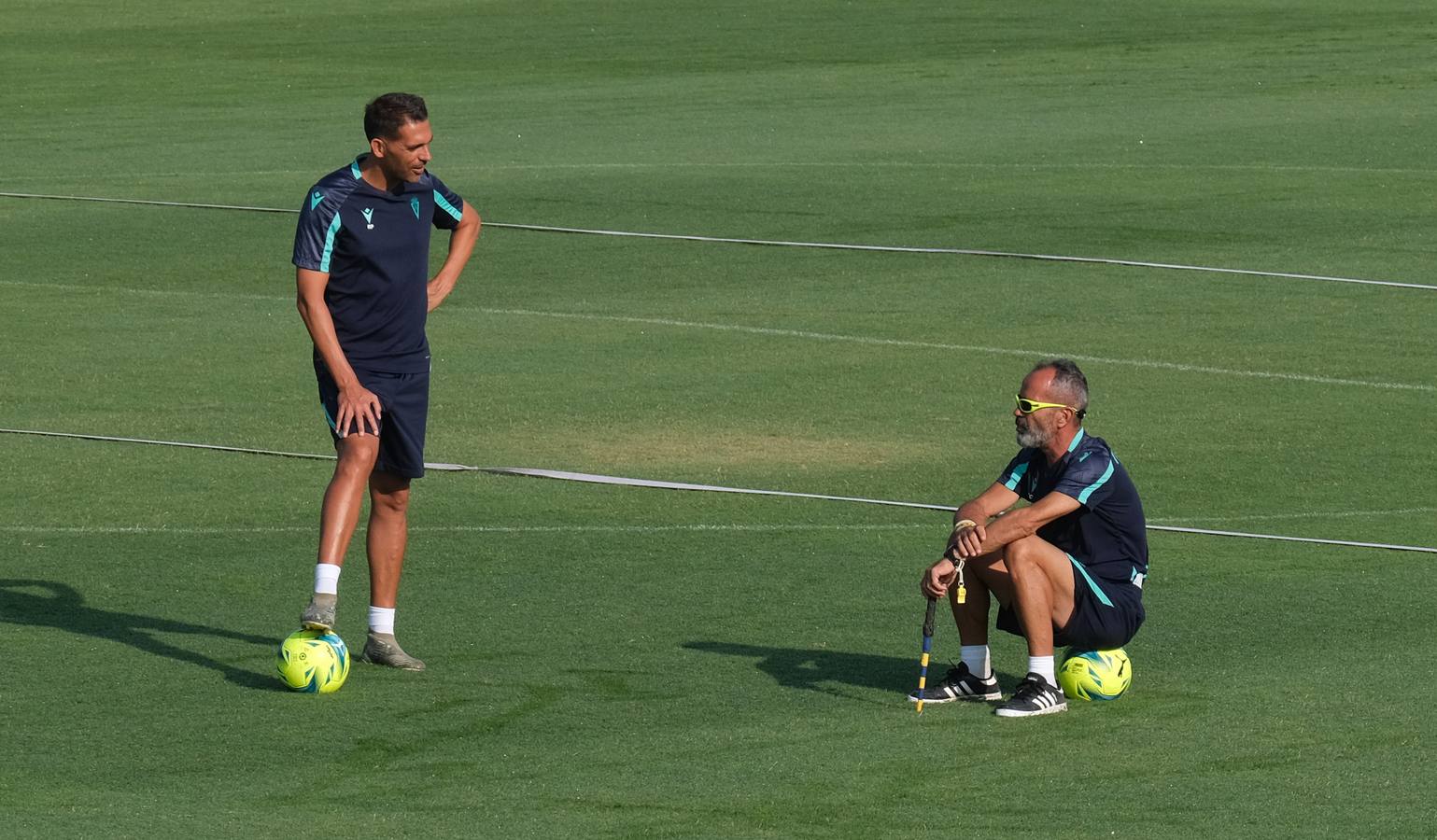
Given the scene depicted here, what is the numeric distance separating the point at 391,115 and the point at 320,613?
1.86m

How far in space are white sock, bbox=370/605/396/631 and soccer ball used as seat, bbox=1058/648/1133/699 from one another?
260 cm

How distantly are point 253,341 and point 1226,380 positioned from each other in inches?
274

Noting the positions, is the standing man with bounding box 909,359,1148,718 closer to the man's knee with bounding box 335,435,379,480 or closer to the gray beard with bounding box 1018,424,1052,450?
the gray beard with bounding box 1018,424,1052,450

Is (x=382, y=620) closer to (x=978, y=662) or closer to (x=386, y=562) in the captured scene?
(x=386, y=562)

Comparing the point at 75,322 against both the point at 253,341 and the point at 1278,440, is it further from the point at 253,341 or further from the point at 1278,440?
the point at 1278,440

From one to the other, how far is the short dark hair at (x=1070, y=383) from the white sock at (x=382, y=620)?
268cm

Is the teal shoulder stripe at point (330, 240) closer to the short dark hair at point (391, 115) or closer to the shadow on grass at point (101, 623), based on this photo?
the short dark hair at point (391, 115)

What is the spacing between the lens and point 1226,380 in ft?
53.8

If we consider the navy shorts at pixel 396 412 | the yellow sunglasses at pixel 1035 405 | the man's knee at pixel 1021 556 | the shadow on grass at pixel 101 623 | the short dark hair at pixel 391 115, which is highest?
the short dark hair at pixel 391 115

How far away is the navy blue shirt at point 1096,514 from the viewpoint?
8.92 metres

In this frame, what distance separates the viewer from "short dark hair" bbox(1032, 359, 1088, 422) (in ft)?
29.0

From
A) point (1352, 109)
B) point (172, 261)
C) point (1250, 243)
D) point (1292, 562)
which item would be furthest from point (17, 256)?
point (1352, 109)

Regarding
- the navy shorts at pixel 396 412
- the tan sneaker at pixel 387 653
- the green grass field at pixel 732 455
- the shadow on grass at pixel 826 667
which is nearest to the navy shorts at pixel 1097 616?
the green grass field at pixel 732 455

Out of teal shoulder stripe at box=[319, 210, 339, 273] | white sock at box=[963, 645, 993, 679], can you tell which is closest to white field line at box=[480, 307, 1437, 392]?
white sock at box=[963, 645, 993, 679]
